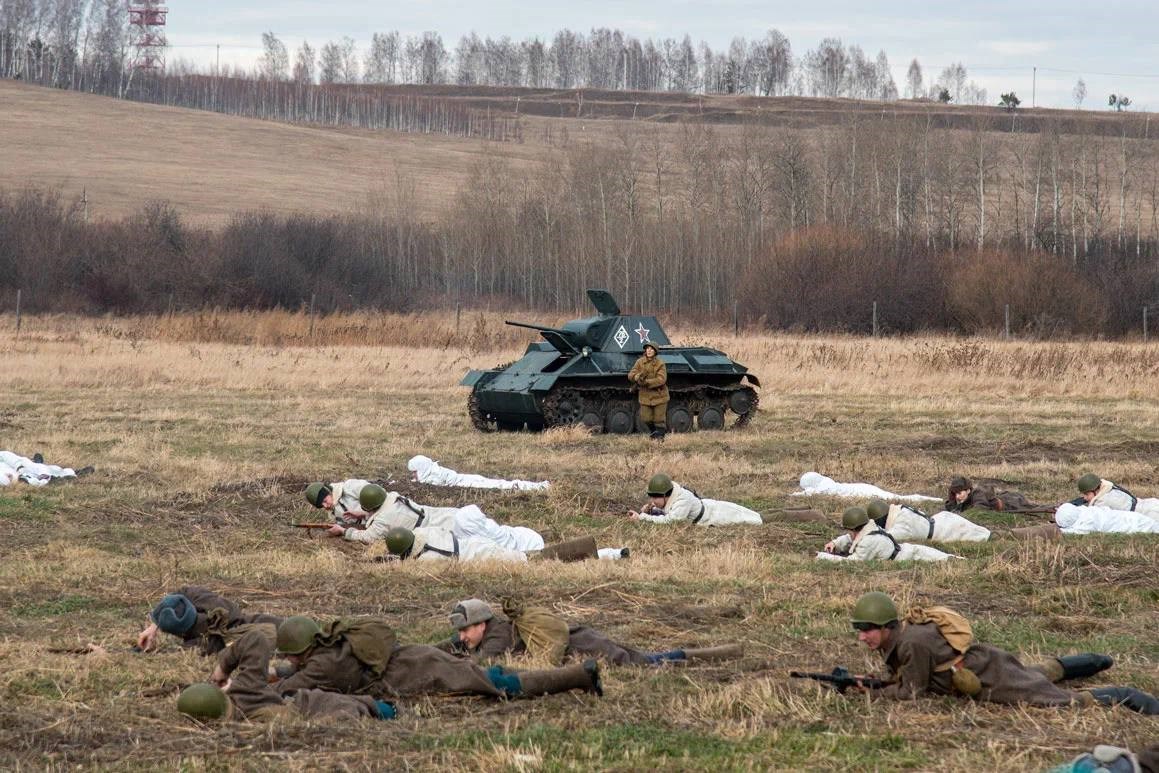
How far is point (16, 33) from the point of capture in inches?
4515

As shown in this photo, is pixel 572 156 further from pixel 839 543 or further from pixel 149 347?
pixel 839 543

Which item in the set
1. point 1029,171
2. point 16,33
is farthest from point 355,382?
point 16,33

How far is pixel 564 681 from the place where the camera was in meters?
7.96

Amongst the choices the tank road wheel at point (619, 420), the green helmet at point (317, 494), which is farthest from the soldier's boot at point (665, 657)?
the tank road wheel at point (619, 420)

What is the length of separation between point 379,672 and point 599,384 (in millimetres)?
15992

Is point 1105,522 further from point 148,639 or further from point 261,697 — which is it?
point 261,697

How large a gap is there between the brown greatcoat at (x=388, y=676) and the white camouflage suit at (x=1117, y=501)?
324 inches

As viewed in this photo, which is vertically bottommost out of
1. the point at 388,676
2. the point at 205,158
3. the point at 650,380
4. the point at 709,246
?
the point at 388,676

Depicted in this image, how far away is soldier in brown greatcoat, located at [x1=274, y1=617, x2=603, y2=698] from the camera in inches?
312

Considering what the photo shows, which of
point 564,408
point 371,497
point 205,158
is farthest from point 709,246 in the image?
point 371,497

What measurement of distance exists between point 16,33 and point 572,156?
5926cm

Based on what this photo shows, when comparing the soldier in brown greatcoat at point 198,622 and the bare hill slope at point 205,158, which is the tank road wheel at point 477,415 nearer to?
the soldier in brown greatcoat at point 198,622

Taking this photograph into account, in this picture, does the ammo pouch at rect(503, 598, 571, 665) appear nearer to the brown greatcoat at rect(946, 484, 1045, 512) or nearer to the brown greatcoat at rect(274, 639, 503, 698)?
the brown greatcoat at rect(274, 639, 503, 698)

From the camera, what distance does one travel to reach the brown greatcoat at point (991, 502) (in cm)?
1539
